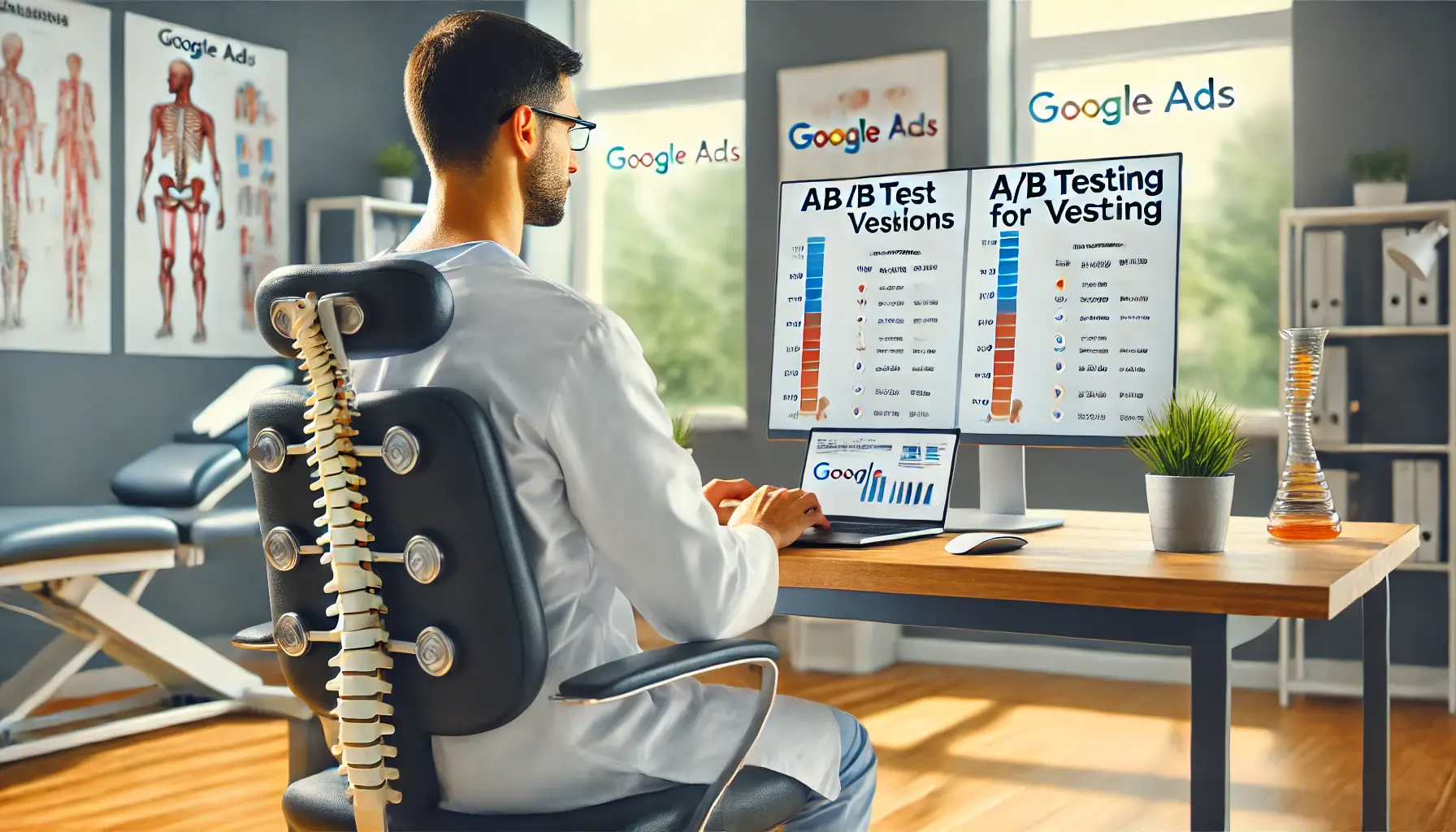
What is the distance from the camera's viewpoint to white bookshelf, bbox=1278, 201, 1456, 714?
395cm

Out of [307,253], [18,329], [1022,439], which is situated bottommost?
[1022,439]

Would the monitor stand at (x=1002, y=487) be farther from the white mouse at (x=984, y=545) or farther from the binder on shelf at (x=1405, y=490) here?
the binder on shelf at (x=1405, y=490)

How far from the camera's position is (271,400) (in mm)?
1315

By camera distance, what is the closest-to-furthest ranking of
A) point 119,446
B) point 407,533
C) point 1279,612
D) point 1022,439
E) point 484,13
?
point 407,533, point 1279,612, point 484,13, point 1022,439, point 119,446

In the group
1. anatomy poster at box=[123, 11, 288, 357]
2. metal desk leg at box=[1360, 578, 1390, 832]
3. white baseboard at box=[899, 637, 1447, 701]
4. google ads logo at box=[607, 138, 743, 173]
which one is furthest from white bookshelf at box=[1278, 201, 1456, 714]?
anatomy poster at box=[123, 11, 288, 357]

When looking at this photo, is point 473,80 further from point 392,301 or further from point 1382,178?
point 1382,178

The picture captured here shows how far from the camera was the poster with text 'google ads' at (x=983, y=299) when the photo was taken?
6.11 feet

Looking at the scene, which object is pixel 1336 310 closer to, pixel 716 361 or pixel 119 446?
pixel 716 361

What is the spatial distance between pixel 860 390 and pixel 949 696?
2434 mm

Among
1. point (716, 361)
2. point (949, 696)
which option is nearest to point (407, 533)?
point (949, 696)

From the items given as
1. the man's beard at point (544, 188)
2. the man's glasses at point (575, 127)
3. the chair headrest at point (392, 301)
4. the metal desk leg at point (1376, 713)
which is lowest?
the metal desk leg at point (1376, 713)

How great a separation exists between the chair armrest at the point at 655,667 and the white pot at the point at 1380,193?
344cm

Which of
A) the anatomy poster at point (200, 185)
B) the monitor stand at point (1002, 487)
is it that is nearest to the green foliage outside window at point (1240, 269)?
the monitor stand at point (1002, 487)

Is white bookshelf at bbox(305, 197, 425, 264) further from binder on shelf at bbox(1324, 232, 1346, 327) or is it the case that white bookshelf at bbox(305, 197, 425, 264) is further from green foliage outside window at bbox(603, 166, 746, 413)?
binder on shelf at bbox(1324, 232, 1346, 327)
